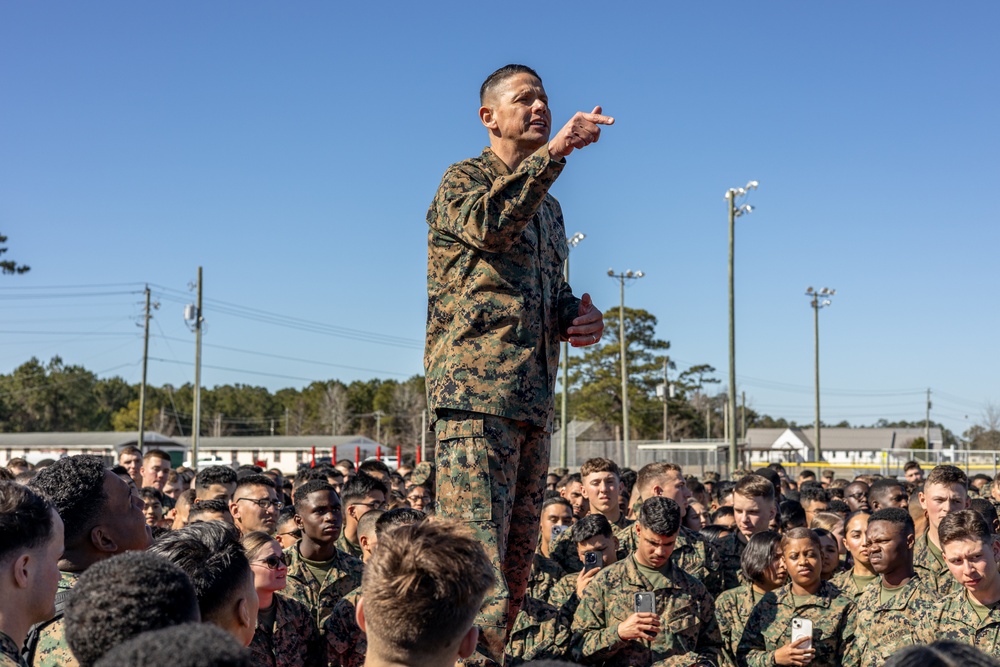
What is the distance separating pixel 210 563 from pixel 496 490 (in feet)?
3.26

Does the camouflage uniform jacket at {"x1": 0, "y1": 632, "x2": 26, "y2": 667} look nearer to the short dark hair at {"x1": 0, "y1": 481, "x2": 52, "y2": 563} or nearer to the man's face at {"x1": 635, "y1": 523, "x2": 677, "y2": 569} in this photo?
the short dark hair at {"x1": 0, "y1": 481, "x2": 52, "y2": 563}

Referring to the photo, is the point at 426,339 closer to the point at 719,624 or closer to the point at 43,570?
the point at 43,570

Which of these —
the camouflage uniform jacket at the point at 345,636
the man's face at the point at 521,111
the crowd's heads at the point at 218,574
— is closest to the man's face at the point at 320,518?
the camouflage uniform jacket at the point at 345,636

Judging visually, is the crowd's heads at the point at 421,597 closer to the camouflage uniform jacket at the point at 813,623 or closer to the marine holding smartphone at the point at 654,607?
the marine holding smartphone at the point at 654,607

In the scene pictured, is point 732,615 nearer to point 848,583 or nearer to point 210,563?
point 848,583

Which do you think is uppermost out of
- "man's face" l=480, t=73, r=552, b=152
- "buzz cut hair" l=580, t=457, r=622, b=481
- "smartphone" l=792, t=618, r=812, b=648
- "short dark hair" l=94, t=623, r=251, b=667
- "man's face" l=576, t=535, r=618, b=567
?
"man's face" l=480, t=73, r=552, b=152

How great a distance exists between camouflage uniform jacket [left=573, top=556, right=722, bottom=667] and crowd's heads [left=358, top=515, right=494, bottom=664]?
3.89m

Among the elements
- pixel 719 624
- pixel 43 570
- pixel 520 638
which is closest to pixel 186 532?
pixel 43 570

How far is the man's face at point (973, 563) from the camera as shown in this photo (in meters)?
6.15

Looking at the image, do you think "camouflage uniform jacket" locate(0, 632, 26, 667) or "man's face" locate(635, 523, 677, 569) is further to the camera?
"man's face" locate(635, 523, 677, 569)

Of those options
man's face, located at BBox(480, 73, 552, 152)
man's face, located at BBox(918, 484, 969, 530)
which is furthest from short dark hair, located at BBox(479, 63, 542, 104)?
man's face, located at BBox(918, 484, 969, 530)

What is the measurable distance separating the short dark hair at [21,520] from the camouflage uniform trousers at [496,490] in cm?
132

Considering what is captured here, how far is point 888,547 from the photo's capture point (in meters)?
7.41

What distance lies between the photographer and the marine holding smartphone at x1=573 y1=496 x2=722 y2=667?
659 cm
